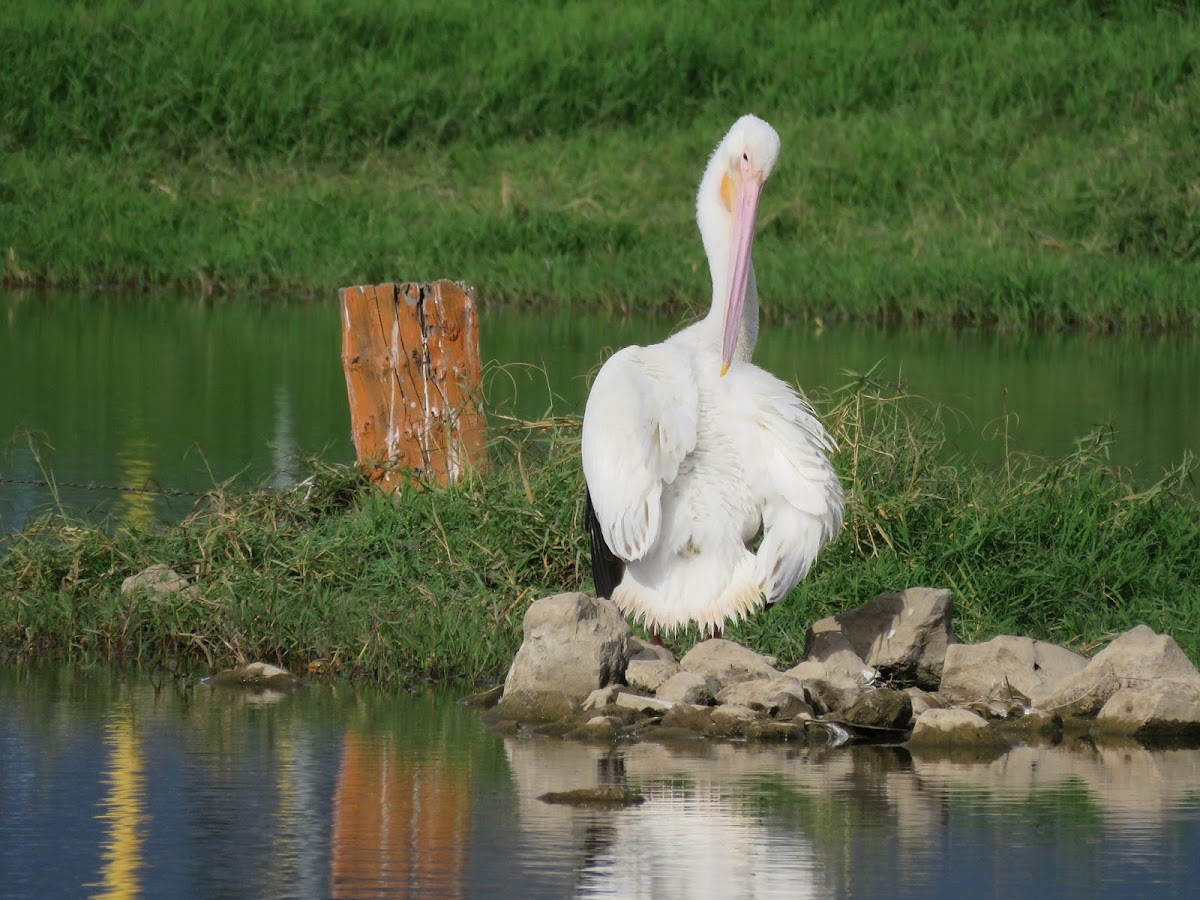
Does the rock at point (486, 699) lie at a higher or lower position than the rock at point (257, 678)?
lower

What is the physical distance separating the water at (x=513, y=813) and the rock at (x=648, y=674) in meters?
0.42

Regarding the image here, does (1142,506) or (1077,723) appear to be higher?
(1142,506)

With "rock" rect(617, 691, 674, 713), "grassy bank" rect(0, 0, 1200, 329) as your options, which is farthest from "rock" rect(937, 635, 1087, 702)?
"grassy bank" rect(0, 0, 1200, 329)

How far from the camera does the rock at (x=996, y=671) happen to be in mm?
6250

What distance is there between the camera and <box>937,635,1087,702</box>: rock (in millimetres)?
6250

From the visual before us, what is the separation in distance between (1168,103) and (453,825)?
56.2 feet

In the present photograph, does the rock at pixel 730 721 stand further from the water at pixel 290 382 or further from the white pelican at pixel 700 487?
the water at pixel 290 382

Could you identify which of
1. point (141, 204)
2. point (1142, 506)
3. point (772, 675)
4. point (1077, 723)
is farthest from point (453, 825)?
point (141, 204)

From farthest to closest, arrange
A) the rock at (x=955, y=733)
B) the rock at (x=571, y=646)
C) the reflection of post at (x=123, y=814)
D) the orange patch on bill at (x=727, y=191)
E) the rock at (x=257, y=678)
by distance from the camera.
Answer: the orange patch on bill at (x=727, y=191), the rock at (x=257, y=678), the rock at (x=571, y=646), the rock at (x=955, y=733), the reflection of post at (x=123, y=814)

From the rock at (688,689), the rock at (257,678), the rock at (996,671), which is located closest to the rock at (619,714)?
the rock at (688,689)

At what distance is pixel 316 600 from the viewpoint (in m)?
7.02

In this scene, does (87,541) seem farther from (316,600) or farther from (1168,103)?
(1168,103)

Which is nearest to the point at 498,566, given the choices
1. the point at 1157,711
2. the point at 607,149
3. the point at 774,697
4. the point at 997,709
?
the point at 774,697

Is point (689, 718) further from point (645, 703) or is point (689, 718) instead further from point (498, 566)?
point (498, 566)
